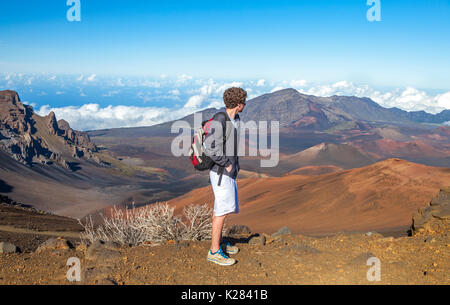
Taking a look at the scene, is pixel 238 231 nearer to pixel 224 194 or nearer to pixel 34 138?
pixel 224 194

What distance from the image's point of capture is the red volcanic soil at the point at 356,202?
34.1 feet

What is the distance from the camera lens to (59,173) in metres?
46.6

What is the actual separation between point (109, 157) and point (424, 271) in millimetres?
65377

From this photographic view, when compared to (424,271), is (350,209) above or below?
below

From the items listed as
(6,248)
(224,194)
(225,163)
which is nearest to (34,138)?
(6,248)

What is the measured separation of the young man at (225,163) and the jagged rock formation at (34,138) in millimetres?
45683

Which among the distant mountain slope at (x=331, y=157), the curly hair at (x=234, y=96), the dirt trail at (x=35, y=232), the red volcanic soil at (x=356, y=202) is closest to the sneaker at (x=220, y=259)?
the curly hair at (x=234, y=96)

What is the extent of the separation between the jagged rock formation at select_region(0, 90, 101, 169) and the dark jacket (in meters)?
45.9

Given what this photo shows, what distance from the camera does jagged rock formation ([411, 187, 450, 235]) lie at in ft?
18.1

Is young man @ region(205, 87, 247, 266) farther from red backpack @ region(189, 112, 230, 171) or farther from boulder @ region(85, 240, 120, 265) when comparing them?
boulder @ region(85, 240, 120, 265)

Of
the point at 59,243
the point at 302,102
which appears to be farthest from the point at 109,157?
the point at 302,102

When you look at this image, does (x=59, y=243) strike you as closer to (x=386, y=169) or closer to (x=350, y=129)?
(x=386, y=169)

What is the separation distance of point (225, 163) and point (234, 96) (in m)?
0.67

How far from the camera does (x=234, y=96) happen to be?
11.9 feet
